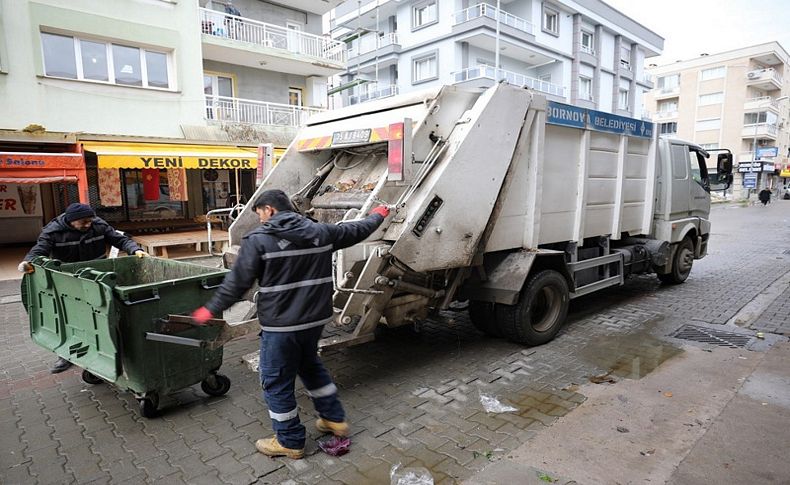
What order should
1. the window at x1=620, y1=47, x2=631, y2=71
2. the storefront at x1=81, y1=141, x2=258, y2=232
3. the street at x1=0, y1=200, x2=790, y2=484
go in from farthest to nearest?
the window at x1=620, y1=47, x2=631, y2=71 < the storefront at x1=81, y1=141, x2=258, y2=232 < the street at x1=0, y1=200, x2=790, y2=484

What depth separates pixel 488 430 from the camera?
10.4ft

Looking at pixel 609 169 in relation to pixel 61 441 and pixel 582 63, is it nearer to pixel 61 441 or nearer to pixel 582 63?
pixel 61 441

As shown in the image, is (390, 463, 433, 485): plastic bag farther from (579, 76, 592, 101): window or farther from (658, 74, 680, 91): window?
(658, 74, 680, 91): window

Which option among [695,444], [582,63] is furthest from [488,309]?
[582,63]

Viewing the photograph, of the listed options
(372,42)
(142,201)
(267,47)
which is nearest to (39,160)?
(142,201)

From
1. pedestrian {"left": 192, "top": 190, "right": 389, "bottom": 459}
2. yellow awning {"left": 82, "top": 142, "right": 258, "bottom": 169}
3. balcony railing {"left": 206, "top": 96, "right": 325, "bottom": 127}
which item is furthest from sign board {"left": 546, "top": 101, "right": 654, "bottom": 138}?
balcony railing {"left": 206, "top": 96, "right": 325, "bottom": 127}

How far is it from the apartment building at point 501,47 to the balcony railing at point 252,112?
25.7 ft

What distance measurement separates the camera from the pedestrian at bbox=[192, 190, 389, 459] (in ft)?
8.84

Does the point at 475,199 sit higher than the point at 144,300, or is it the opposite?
the point at 475,199

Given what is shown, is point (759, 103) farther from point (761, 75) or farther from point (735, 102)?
point (761, 75)

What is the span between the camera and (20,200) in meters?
11.6

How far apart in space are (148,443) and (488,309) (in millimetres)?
3116

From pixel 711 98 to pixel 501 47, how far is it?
104 feet

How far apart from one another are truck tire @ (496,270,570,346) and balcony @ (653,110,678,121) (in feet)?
170
